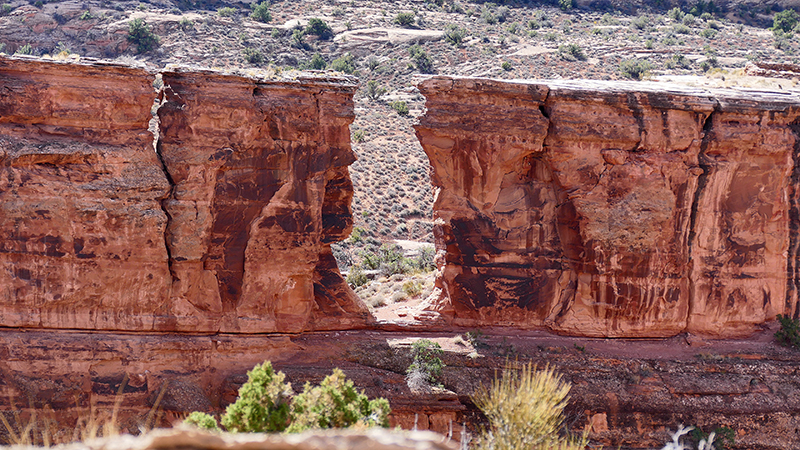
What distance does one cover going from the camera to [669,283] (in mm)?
15914

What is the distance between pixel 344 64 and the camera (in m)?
36.0

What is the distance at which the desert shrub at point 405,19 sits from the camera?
40844mm

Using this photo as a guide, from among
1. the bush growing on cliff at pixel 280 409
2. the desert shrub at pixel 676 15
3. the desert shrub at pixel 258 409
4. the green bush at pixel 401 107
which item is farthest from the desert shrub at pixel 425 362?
the desert shrub at pixel 676 15

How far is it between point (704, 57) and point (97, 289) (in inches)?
1234

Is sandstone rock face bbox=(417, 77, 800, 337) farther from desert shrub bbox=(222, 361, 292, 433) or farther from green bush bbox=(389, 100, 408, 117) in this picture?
green bush bbox=(389, 100, 408, 117)

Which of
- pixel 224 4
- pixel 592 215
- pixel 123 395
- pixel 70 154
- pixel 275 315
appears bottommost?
pixel 123 395

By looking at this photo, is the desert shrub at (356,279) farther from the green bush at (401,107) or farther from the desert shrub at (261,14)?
the desert shrub at (261,14)

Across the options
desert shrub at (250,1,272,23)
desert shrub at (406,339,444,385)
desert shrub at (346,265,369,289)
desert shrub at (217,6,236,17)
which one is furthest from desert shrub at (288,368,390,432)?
desert shrub at (250,1,272,23)

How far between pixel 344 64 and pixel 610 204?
896 inches

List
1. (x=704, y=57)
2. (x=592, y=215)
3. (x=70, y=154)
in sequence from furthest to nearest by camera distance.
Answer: (x=704, y=57) → (x=592, y=215) → (x=70, y=154)

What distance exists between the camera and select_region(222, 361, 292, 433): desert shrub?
30.3 ft

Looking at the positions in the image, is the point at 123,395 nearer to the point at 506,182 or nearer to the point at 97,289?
the point at 97,289

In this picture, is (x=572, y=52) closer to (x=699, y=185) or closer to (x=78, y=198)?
(x=699, y=185)

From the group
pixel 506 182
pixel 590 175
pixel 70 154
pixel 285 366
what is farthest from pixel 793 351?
pixel 70 154
